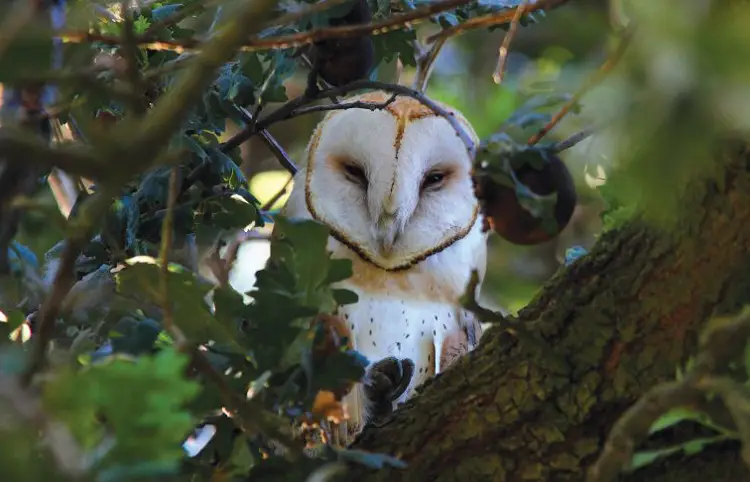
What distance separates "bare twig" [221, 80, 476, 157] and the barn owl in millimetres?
382

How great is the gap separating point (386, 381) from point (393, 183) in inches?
15.3

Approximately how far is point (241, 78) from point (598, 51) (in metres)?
0.72

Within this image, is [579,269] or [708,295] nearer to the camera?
[708,295]

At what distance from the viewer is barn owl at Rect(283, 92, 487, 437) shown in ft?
5.56

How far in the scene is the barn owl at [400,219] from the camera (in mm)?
1694

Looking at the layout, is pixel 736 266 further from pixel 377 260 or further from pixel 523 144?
pixel 377 260

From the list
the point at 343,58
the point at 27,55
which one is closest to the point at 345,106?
the point at 343,58

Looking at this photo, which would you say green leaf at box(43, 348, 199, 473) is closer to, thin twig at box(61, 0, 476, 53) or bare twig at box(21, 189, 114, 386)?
bare twig at box(21, 189, 114, 386)

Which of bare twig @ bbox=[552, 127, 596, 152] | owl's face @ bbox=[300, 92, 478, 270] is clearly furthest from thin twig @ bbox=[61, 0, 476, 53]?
owl's face @ bbox=[300, 92, 478, 270]

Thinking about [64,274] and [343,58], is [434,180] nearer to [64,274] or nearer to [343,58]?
[343,58]

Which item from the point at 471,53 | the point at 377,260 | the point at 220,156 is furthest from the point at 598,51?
the point at 471,53

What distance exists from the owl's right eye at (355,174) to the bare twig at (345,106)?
0.42 metres

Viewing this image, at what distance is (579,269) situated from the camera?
3.42 ft

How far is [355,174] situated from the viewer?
1.79m
